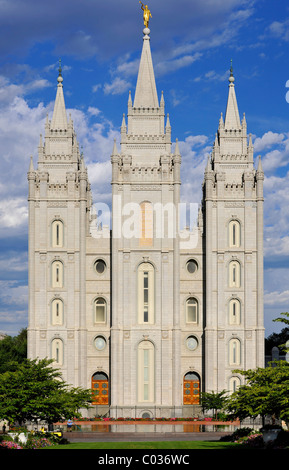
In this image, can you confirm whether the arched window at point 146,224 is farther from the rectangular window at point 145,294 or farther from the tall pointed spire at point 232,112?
the tall pointed spire at point 232,112

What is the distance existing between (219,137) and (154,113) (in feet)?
21.1

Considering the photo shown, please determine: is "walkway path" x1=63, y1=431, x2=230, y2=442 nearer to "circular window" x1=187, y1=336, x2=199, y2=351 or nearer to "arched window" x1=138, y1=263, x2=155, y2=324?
"circular window" x1=187, y1=336, x2=199, y2=351

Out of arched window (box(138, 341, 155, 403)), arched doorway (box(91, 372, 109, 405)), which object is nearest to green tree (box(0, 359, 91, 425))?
arched window (box(138, 341, 155, 403))

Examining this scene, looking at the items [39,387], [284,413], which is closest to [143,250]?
[39,387]

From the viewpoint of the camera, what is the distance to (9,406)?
1866 inches

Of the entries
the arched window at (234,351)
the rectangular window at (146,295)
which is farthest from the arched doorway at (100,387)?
the arched window at (234,351)

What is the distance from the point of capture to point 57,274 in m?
72.7

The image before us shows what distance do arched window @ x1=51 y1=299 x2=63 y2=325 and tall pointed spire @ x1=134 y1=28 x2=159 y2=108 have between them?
1920 cm

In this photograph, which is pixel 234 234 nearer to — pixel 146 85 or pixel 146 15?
pixel 146 85

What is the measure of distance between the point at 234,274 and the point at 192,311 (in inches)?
198

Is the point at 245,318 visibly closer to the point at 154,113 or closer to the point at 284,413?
the point at 154,113

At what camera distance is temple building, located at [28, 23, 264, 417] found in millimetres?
71062

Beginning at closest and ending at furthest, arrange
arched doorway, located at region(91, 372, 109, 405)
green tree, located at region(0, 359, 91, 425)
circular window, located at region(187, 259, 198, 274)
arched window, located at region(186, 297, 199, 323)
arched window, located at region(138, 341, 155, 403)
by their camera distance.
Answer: green tree, located at region(0, 359, 91, 425) → arched window, located at region(138, 341, 155, 403) → arched doorway, located at region(91, 372, 109, 405) → arched window, located at region(186, 297, 199, 323) → circular window, located at region(187, 259, 198, 274)

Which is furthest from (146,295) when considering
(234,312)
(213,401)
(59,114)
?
(59,114)
